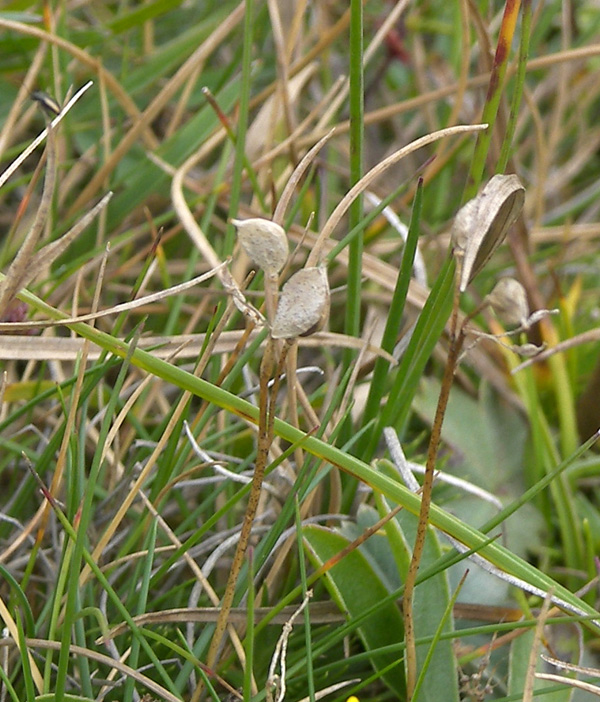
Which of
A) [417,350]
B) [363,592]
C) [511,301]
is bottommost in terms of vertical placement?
[363,592]

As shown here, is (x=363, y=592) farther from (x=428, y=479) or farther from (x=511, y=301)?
(x=511, y=301)

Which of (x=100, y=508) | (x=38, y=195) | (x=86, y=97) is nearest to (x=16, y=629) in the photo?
(x=100, y=508)

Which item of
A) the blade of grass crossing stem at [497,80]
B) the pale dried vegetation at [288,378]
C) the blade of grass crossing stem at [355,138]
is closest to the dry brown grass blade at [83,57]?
the pale dried vegetation at [288,378]

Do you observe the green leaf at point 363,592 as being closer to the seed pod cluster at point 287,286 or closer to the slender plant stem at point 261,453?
the slender plant stem at point 261,453

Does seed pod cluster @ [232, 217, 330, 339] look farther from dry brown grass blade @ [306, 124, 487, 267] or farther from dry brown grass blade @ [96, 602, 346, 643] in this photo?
dry brown grass blade @ [96, 602, 346, 643]

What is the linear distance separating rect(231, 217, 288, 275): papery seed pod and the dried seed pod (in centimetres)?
9

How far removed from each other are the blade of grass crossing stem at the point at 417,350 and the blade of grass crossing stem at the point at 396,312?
18 mm

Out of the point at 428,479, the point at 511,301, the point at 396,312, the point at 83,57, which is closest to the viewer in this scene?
the point at 511,301

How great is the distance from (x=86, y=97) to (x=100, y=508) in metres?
0.72

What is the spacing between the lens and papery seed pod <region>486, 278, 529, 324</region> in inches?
16.5

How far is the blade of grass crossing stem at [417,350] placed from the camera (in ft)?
2.22

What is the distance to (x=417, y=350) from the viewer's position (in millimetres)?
760

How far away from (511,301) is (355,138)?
0.32m

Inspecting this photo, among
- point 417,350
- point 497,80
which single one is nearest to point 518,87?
point 497,80
